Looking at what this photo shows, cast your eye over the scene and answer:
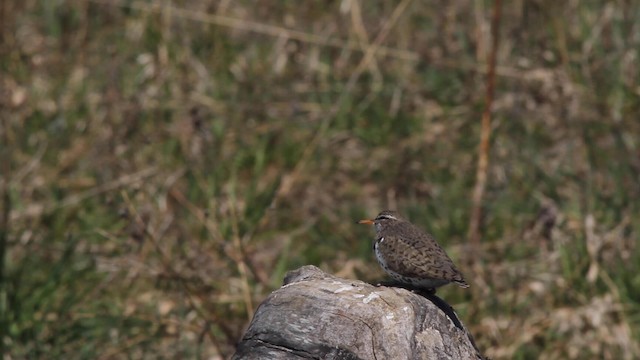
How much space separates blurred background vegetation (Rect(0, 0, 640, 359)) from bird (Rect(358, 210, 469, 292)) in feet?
7.50

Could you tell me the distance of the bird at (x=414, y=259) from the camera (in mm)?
6277

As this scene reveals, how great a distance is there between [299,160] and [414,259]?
203 inches

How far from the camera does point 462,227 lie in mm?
10523

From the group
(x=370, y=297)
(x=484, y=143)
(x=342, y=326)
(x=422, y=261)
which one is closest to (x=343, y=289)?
(x=370, y=297)

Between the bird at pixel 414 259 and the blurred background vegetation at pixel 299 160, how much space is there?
2288 mm

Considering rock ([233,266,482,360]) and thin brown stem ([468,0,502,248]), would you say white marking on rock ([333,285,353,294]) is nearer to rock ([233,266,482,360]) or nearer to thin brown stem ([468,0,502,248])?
rock ([233,266,482,360])

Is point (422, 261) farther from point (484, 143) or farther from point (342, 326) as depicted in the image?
point (484, 143)

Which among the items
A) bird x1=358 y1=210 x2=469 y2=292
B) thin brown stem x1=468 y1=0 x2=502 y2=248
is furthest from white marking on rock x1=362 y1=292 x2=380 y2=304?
thin brown stem x1=468 y1=0 x2=502 y2=248

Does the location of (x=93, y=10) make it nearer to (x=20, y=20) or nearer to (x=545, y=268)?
(x=20, y=20)

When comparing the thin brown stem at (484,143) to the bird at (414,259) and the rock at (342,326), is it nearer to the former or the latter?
the bird at (414,259)

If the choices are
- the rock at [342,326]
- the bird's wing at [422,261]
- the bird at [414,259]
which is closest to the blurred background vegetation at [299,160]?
the bird at [414,259]

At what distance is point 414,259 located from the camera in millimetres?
6410

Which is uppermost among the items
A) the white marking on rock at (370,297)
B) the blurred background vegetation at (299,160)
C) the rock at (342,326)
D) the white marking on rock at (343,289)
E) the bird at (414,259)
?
the white marking on rock at (343,289)

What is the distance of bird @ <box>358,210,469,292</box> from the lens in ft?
20.6
